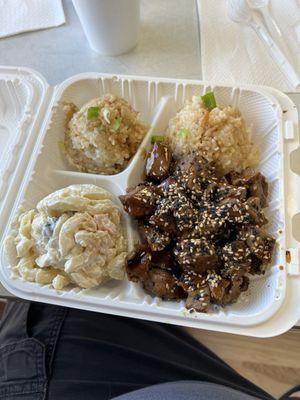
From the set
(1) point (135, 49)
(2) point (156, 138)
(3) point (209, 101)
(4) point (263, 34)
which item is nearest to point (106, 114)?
(2) point (156, 138)

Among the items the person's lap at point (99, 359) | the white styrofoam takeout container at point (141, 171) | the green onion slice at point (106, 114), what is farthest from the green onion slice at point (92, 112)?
the person's lap at point (99, 359)

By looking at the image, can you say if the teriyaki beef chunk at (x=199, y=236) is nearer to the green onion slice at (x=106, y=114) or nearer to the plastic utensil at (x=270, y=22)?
the green onion slice at (x=106, y=114)

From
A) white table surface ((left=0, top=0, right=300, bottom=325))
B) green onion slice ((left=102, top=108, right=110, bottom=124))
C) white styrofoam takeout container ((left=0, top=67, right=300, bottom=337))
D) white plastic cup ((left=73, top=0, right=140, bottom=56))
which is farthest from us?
white table surface ((left=0, top=0, right=300, bottom=325))

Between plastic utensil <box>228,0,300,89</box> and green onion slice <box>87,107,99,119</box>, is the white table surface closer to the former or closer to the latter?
plastic utensil <box>228,0,300,89</box>

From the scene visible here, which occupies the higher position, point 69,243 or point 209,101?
point 209,101

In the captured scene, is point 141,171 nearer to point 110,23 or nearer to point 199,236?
point 199,236

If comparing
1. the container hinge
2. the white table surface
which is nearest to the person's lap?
the container hinge

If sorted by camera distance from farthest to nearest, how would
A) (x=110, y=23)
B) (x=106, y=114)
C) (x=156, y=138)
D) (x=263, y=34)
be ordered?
(x=263, y=34) < (x=110, y=23) < (x=156, y=138) < (x=106, y=114)
